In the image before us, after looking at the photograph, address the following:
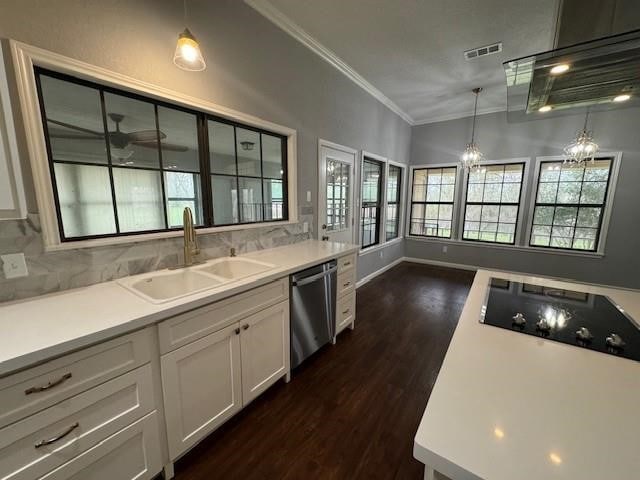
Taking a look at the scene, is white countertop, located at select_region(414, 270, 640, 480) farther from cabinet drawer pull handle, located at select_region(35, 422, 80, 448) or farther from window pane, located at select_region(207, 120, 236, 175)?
window pane, located at select_region(207, 120, 236, 175)

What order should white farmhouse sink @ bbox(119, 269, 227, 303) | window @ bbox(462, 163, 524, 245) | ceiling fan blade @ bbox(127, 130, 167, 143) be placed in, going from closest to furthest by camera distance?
white farmhouse sink @ bbox(119, 269, 227, 303)
ceiling fan blade @ bbox(127, 130, 167, 143)
window @ bbox(462, 163, 524, 245)

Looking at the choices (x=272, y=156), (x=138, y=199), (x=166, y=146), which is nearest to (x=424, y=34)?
(x=272, y=156)

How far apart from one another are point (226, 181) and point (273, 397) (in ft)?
5.65

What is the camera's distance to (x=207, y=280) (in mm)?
1703

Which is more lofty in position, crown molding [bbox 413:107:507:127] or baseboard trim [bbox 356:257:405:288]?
crown molding [bbox 413:107:507:127]

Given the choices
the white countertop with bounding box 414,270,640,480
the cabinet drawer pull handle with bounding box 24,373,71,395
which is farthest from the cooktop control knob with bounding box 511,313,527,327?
the cabinet drawer pull handle with bounding box 24,373,71,395

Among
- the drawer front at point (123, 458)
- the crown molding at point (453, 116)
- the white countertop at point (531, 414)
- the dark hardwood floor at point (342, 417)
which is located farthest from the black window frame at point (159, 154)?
the crown molding at point (453, 116)

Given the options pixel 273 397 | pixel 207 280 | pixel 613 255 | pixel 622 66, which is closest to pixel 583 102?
pixel 622 66

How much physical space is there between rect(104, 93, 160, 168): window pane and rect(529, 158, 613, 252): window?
18.2 ft

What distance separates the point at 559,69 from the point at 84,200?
8.99 ft

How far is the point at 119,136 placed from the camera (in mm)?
1579

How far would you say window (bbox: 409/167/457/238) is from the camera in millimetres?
5219

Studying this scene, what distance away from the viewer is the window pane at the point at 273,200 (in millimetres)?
2486

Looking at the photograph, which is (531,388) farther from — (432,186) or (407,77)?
(432,186)
